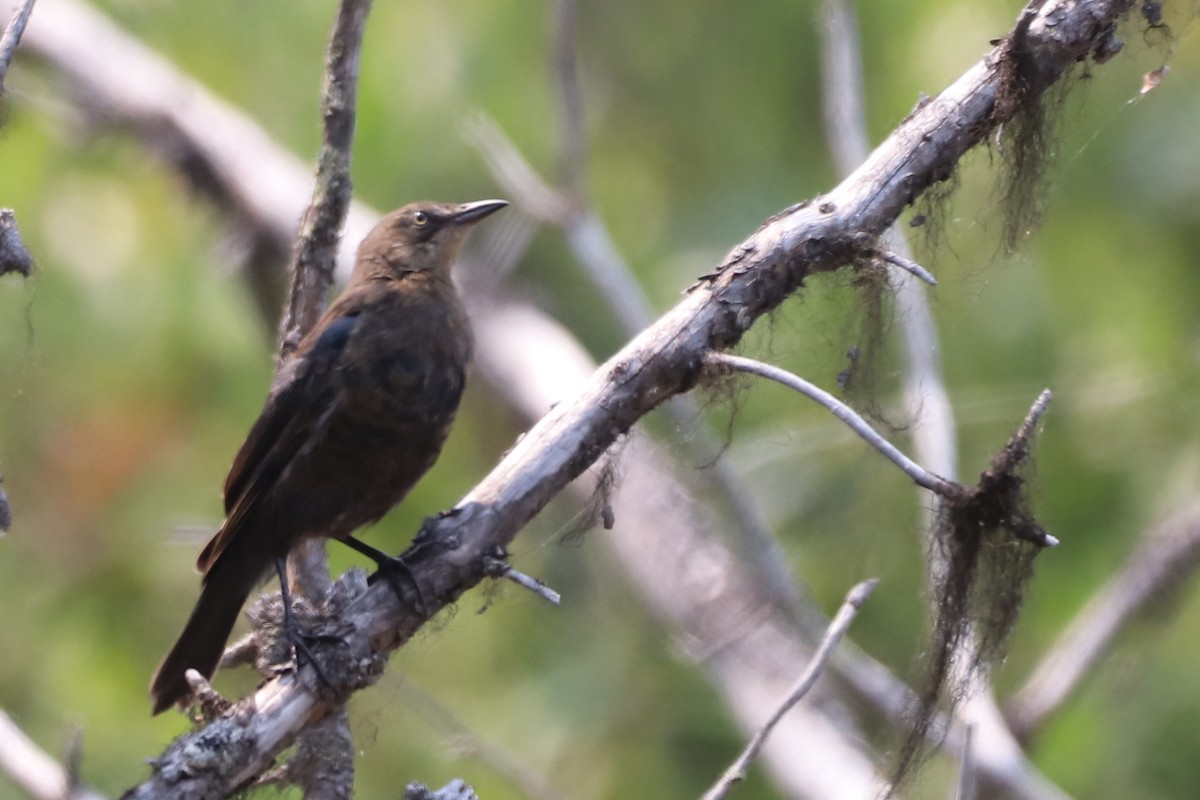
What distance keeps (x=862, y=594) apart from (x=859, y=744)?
1.97 metres

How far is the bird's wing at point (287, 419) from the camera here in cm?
353

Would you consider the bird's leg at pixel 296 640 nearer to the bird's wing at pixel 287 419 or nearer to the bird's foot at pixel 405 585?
the bird's foot at pixel 405 585

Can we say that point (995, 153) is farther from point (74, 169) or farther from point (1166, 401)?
point (74, 169)

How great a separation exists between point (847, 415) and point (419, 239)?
1.93 metres

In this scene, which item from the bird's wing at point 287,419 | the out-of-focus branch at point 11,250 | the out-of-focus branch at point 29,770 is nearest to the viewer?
the out-of-focus branch at point 11,250

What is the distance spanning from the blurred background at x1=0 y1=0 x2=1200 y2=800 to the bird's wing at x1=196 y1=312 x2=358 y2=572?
143 centimetres

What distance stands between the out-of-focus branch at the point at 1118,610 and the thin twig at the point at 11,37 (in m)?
3.69

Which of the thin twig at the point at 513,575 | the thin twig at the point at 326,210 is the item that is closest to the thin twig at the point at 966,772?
the thin twig at the point at 513,575

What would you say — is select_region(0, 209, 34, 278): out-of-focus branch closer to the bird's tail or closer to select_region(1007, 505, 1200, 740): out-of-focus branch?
the bird's tail

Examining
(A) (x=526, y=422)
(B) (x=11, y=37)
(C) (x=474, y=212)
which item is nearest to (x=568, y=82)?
(C) (x=474, y=212)

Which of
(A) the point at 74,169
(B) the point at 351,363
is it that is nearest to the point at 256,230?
(A) the point at 74,169

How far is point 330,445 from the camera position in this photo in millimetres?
3543

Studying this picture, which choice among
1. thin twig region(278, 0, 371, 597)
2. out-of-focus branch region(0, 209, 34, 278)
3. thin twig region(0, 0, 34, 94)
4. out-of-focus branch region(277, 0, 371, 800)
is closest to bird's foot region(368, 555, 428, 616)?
out-of-focus branch region(277, 0, 371, 800)

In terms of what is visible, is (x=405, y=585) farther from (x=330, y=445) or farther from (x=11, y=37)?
(x=11, y=37)
